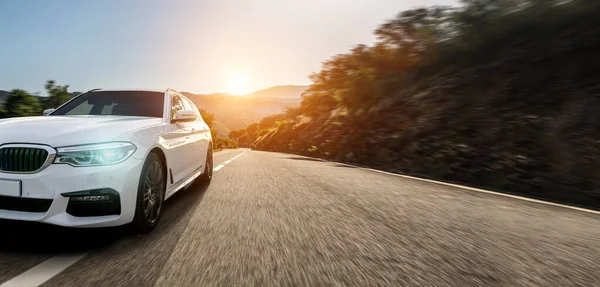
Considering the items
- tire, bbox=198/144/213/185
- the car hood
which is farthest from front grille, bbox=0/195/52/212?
tire, bbox=198/144/213/185

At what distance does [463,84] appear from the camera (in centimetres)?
1458

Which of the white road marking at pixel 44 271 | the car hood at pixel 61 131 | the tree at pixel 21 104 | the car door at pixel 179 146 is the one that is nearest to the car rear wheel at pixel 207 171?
the car door at pixel 179 146

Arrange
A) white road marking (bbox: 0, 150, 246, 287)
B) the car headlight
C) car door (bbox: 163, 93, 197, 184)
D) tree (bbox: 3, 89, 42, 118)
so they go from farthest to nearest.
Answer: tree (bbox: 3, 89, 42, 118) → car door (bbox: 163, 93, 197, 184) → the car headlight → white road marking (bbox: 0, 150, 246, 287)

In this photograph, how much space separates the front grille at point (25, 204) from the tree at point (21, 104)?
433 inches

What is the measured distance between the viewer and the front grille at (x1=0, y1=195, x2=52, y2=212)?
9.64 ft

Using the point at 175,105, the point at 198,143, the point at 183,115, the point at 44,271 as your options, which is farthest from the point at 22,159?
the point at 198,143

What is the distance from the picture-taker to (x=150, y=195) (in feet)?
12.4

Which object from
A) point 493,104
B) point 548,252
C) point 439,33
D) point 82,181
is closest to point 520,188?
point 493,104

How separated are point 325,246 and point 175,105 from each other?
330 centimetres

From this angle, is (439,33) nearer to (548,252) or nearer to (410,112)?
(410,112)

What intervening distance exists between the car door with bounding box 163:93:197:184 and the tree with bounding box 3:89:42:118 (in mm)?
9119

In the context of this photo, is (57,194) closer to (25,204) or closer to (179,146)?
(25,204)

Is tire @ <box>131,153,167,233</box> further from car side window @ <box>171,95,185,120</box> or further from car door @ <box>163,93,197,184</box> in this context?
car side window @ <box>171,95,185,120</box>

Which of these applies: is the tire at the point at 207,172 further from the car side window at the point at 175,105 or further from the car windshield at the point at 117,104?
the car windshield at the point at 117,104
